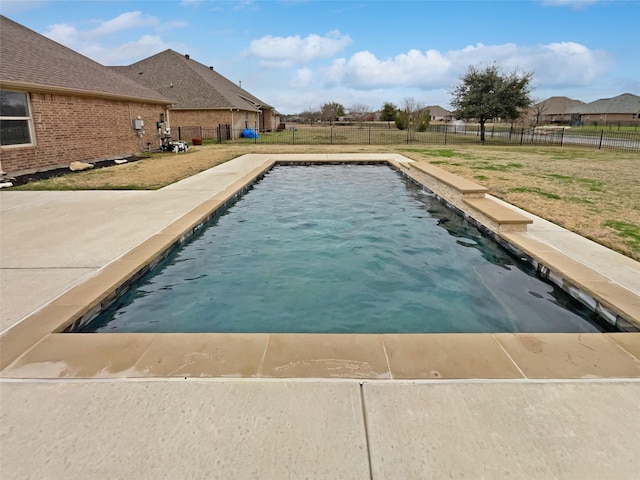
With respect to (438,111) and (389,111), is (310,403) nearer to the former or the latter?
(389,111)

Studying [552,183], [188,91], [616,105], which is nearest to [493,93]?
[552,183]

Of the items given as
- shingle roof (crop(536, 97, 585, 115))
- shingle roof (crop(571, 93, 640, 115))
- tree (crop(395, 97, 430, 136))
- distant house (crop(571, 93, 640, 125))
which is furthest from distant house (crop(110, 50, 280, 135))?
shingle roof (crop(536, 97, 585, 115))

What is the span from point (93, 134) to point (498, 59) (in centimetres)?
2438

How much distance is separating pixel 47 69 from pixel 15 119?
2615 mm

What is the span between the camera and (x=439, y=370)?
2.57m

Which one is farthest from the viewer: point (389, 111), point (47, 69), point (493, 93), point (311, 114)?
point (311, 114)

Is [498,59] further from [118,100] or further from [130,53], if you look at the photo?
[130,53]

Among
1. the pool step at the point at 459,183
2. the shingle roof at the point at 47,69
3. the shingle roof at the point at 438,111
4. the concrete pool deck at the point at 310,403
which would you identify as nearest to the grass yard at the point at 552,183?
the pool step at the point at 459,183

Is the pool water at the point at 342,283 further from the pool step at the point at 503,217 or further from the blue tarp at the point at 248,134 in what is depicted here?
the blue tarp at the point at 248,134

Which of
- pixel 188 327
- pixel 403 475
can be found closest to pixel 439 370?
pixel 403 475

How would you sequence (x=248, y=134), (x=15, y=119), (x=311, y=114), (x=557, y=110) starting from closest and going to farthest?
(x=15, y=119) < (x=248, y=134) < (x=311, y=114) < (x=557, y=110)

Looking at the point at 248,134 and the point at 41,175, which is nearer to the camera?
the point at 41,175

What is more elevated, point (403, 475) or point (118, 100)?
point (118, 100)

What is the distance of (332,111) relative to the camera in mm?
63938
